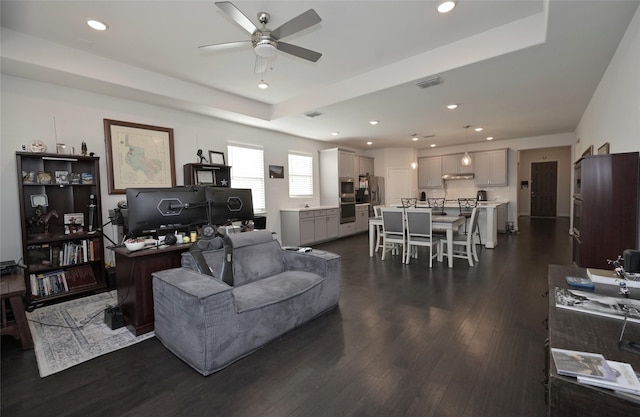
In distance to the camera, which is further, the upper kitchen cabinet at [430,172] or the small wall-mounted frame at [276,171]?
the upper kitchen cabinet at [430,172]

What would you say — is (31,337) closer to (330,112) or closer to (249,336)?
(249,336)

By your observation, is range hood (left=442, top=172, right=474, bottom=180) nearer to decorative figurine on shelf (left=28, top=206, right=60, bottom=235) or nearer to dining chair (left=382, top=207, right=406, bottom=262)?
dining chair (left=382, top=207, right=406, bottom=262)

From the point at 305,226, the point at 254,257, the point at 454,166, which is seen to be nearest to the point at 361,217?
the point at 305,226

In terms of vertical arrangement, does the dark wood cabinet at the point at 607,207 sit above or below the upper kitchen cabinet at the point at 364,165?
below

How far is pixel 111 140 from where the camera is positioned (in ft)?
13.1

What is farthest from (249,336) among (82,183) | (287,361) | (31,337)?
(82,183)

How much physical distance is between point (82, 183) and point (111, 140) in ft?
2.50

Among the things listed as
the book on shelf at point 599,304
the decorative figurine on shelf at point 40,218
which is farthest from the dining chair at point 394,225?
the decorative figurine on shelf at point 40,218

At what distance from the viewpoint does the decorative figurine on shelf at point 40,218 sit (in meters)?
3.34

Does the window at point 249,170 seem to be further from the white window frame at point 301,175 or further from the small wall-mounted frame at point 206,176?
the white window frame at point 301,175

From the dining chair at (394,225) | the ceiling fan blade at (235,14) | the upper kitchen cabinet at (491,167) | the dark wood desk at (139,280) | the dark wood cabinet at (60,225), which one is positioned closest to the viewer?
the ceiling fan blade at (235,14)

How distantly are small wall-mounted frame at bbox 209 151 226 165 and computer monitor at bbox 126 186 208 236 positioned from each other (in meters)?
2.63

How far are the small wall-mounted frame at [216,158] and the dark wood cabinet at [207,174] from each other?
15 centimetres

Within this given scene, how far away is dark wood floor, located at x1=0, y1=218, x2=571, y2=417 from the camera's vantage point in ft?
5.40
